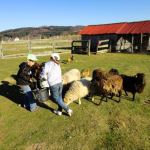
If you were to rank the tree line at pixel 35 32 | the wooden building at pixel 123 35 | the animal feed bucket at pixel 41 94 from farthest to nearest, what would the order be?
the tree line at pixel 35 32 < the wooden building at pixel 123 35 < the animal feed bucket at pixel 41 94

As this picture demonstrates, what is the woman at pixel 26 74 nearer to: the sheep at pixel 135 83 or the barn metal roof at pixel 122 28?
the sheep at pixel 135 83

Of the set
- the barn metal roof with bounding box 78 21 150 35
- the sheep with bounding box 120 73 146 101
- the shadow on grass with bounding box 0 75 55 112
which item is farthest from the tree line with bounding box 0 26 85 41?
the sheep with bounding box 120 73 146 101

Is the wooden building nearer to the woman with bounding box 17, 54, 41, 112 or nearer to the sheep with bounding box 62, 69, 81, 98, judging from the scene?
the sheep with bounding box 62, 69, 81, 98

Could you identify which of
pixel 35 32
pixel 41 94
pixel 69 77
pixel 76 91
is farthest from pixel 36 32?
pixel 41 94

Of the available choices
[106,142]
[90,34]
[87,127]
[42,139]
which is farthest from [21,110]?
[90,34]

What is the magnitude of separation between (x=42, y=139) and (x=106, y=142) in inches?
66.0

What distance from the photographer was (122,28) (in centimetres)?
2094

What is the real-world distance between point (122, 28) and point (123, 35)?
1.07 meters

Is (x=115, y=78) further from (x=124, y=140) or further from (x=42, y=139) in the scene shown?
(x=42, y=139)

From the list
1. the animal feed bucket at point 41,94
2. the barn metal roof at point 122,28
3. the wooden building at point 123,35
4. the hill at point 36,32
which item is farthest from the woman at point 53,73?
the hill at point 36,32

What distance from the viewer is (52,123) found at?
4266 mm

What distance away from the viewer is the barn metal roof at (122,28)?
19.0m

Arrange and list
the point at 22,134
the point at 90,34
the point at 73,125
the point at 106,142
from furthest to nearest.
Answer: the point at 90,34, the point at 73,125, the point at 22,134, the point at 106,142

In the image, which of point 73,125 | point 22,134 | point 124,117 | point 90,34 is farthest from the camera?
point 90,34
